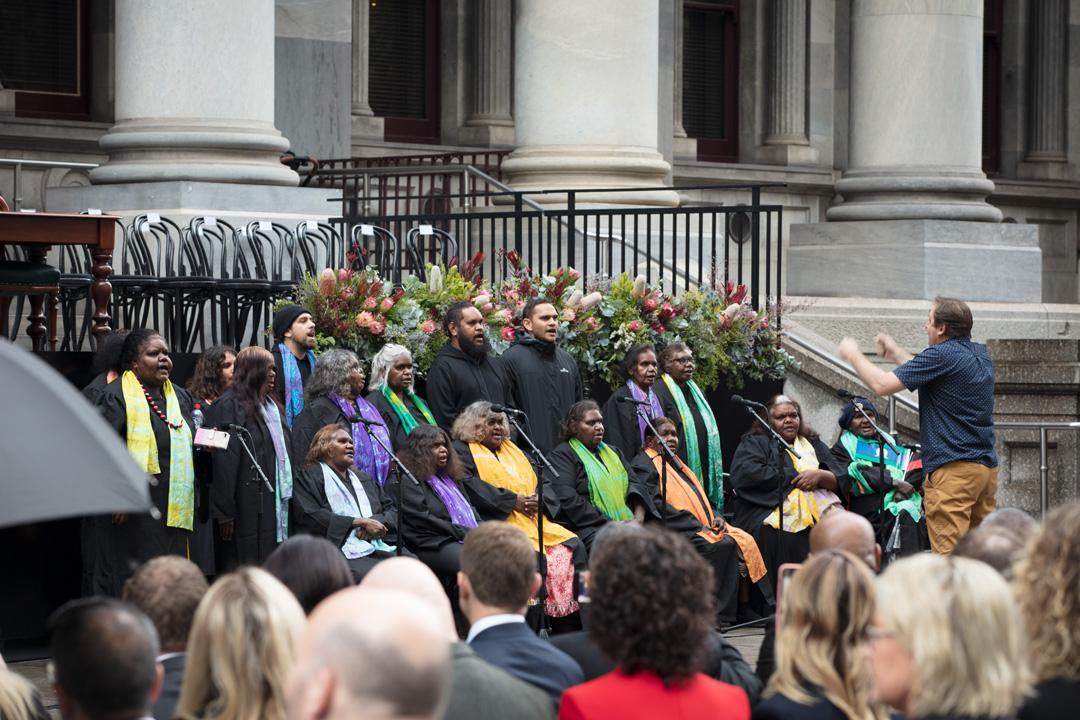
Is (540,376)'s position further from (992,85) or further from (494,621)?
(992,85)

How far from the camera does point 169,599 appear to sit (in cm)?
505

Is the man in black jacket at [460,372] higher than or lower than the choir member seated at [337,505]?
higher

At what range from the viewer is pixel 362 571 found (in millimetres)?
10414

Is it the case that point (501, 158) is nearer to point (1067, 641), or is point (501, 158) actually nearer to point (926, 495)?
point (926, 495)

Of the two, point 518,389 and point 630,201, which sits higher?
point 630,201

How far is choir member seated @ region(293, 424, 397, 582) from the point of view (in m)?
10.6

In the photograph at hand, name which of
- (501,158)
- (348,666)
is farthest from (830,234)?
(348,666)

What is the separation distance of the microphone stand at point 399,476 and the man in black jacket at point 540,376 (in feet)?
5.06

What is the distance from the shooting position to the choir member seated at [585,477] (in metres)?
11.9

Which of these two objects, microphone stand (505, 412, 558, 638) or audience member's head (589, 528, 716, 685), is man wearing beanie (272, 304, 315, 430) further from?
audience member's head (589, 528, 716, 685)

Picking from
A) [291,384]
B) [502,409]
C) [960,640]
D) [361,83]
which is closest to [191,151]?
[291,384]

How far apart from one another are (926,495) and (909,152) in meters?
10.2

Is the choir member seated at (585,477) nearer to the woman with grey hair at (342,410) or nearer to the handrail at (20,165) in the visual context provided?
the woman with grey hair at (342,410)

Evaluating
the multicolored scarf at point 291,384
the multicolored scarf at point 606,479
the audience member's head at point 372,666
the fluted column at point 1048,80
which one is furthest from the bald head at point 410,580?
the fluted column at point 1048,80
